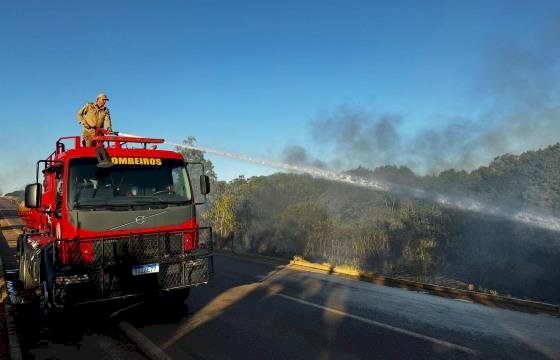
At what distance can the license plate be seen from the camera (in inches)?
256

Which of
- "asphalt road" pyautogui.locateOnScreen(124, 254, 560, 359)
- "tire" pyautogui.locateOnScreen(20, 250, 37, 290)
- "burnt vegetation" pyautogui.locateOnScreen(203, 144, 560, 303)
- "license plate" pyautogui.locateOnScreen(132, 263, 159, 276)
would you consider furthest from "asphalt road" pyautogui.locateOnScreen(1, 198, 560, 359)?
"burnt vegetation" pyautogui.locateOnScreen(203, 144, 560, 303)

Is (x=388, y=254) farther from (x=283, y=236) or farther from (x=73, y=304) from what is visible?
(x=73, y=304)

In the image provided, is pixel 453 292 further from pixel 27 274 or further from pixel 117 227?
pixel 27 274

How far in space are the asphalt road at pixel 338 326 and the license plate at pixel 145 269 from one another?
830 mm

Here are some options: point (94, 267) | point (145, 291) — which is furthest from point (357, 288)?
point (94, 267)

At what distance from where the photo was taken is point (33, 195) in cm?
685

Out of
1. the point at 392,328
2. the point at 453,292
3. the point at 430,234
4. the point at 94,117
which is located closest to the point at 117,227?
the point at 94,117

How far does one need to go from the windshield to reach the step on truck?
1 cm

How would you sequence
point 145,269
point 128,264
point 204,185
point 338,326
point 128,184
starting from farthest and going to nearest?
1. point 204,185
2. point 128,184
3. point 145,269
4. point 128,264
5. point 338,326

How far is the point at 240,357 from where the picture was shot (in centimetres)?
517

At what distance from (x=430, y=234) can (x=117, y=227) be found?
28.7m

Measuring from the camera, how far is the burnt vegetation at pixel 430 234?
22.6 m

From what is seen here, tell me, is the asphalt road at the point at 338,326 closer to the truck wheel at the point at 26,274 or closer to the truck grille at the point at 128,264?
the truck grille at the point at 128,264

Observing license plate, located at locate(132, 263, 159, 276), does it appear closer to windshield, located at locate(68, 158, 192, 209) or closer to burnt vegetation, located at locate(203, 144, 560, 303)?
windshield, located at locate(68, 158, 192, 209)
